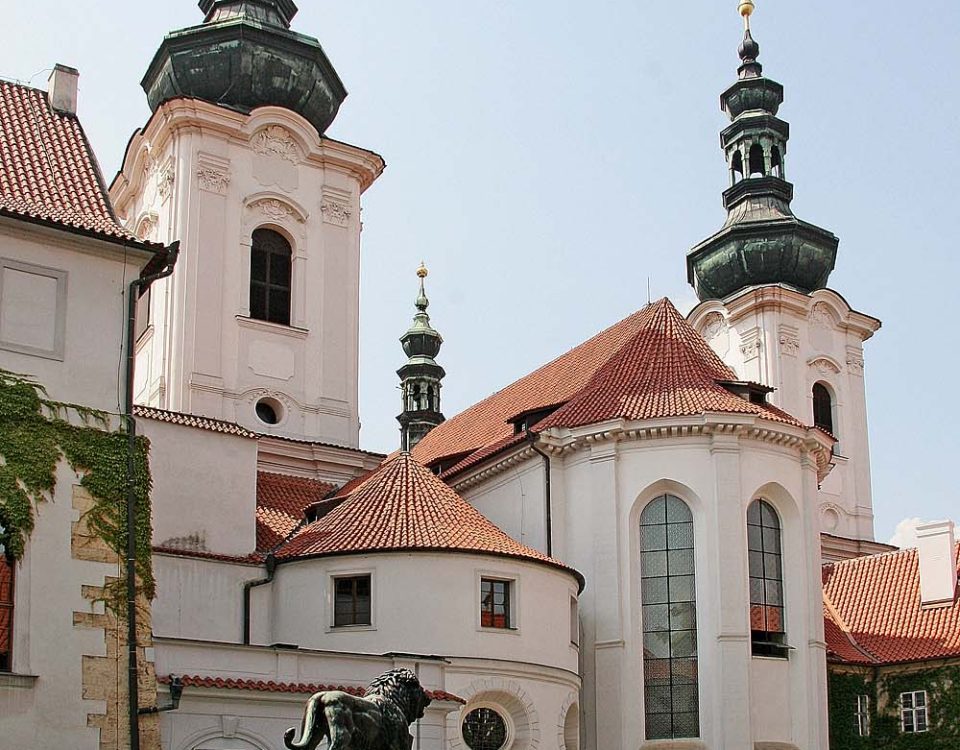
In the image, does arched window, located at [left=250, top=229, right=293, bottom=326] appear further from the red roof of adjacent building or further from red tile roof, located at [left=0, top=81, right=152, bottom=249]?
red tile roof, located at [left=0, top=81, right=152, bottom=249]

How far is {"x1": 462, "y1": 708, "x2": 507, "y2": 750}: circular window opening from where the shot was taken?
26.6m

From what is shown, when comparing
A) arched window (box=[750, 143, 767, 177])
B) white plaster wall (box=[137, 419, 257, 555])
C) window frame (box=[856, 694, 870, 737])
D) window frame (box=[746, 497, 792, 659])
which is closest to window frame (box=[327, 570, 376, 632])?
white plaster wall (box=[137, 419, 257, 555])

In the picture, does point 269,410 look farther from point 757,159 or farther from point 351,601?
point 757,159

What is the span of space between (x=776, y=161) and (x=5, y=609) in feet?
122

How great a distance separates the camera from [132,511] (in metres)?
21.2

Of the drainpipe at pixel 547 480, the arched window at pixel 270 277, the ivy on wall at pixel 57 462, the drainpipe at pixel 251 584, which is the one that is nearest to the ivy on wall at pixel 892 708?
the drainpipe at pixel 547 480

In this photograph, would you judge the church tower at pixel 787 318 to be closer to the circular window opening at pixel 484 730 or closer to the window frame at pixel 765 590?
the window frame at pixel 765 590

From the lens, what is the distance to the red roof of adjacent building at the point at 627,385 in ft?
104

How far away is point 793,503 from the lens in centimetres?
3188

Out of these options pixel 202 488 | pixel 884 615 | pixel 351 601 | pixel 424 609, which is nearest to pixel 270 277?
pixel 202 488

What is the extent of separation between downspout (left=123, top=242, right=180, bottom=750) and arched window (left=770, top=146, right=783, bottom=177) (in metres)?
33.1

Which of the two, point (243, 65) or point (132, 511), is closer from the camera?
point (132, 511)

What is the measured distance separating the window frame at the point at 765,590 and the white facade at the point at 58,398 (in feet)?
46.6

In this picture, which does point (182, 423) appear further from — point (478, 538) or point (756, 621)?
point (756, 621)
